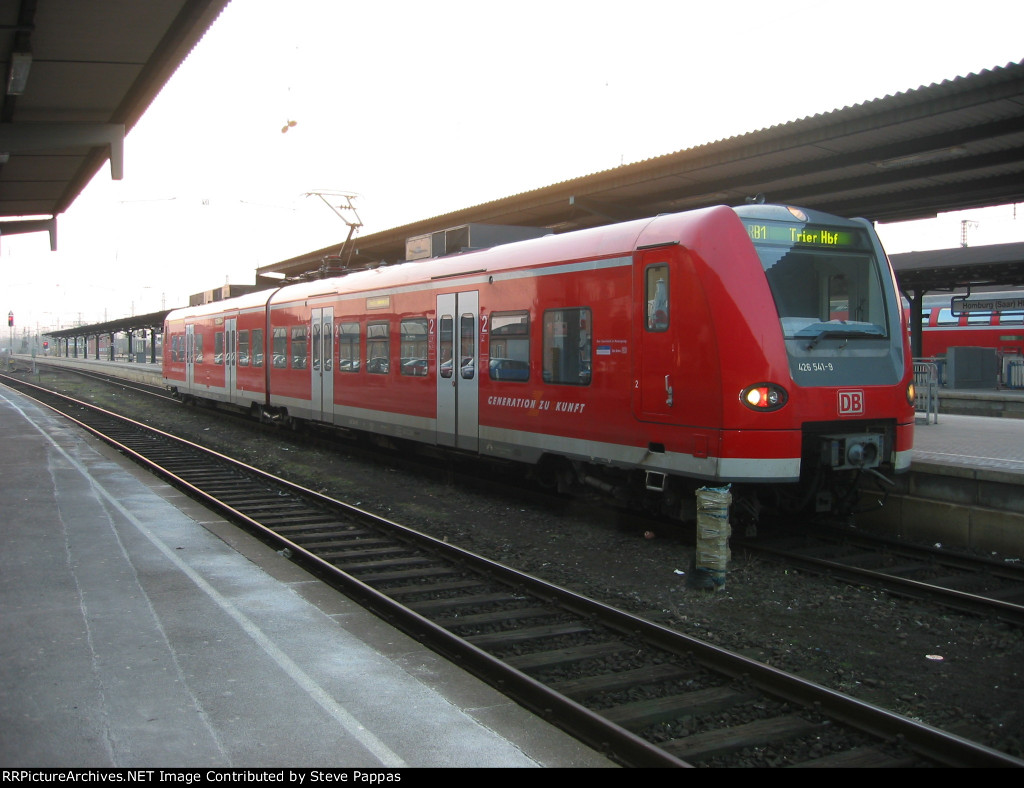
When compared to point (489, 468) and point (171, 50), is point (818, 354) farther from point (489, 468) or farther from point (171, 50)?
point (171, 50)

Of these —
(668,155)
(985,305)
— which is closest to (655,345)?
(668,155)

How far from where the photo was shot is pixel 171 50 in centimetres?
927

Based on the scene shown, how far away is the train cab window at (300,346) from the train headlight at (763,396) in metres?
10.4

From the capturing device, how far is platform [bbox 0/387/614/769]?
12.6 ft

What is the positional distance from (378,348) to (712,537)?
7.61 meters

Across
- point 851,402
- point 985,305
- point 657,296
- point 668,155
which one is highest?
point 668,155

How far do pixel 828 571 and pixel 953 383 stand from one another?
64.2ft

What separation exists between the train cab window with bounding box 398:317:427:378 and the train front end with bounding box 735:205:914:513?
17.7ft

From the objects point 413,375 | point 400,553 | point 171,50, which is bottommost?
point 400,553

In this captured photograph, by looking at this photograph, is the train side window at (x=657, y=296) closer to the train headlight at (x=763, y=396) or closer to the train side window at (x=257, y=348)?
the train headlight at (x=763, y=396)

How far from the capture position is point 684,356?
7555 mm

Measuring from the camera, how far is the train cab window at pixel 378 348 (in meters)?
12.8

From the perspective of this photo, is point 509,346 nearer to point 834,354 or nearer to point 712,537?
point 834,354

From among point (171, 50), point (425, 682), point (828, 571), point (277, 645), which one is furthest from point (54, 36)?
point (828, 571)
